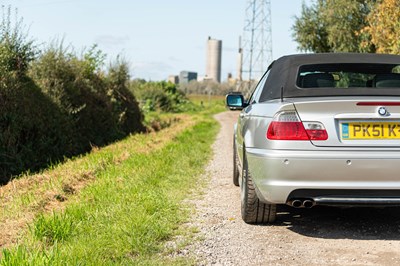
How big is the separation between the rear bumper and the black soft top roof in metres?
0.61

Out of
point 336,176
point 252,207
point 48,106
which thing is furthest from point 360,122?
point 48,106

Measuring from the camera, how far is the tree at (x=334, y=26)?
27.0 m

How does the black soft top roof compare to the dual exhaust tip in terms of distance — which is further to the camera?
the black soft top roof

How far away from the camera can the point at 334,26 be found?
27.8 metres

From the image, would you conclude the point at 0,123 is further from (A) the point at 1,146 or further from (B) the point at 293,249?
(B) the point at 293,249

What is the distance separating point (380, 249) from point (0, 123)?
29.7 feet

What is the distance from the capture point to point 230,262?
13.9 ft

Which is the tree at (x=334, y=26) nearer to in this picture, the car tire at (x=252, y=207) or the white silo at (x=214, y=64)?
the car tire at (x=252, y=207)

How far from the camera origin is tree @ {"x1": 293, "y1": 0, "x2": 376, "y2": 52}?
88.5 ft

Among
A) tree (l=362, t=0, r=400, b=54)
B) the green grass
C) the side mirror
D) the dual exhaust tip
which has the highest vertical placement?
tree (l=362, t=0, r=400, b=54)

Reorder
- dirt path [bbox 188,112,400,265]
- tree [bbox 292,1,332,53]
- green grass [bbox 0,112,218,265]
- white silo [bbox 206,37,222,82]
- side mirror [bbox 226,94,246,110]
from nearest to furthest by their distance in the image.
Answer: green grass [bbox 0,112,218,265]
dirt path [bbox 188,112,400,265]
side mirror [bbox 226,94,246,110]
tree [bbox 292,1,332,53]
white silo [bbox 206,37,222,82]

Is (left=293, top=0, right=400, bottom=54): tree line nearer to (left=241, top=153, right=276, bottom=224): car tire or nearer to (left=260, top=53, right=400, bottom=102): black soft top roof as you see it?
(left=260, top=53, right=400, bottom=102): black soft top roof

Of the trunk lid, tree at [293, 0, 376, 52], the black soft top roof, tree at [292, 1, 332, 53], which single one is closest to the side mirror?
the black soft top roof

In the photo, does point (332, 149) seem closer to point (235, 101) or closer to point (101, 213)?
point (101, 213)
